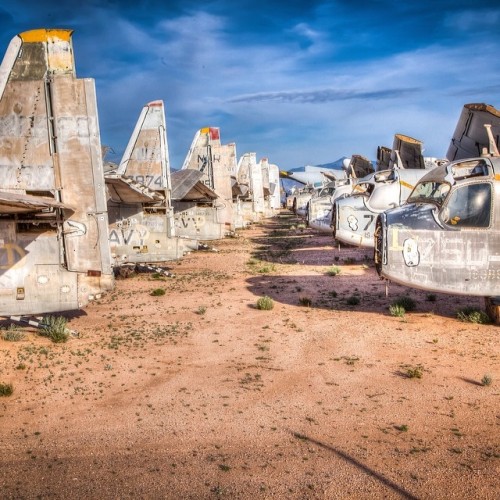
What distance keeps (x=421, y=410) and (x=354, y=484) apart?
7.28 ft

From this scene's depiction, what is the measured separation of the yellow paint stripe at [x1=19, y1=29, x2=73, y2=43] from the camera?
35.2ft

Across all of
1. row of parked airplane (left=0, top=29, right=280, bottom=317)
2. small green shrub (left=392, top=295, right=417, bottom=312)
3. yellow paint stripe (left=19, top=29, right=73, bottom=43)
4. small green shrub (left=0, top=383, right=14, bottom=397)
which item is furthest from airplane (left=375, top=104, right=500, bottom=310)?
yellow paint stripe (left=19, top=29, right=73, bottom=43)

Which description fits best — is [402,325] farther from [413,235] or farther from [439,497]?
[439,497]

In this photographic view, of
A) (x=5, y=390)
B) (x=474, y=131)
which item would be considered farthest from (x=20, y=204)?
(x=474, y=131)

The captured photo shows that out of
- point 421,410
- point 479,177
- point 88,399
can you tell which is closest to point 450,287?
point 479,177

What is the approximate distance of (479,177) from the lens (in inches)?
428

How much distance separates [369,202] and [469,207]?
791cm

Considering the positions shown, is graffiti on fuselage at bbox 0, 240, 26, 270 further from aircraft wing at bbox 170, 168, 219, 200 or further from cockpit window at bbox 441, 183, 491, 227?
aircraft wing at bbox 170, 168, 219, 200

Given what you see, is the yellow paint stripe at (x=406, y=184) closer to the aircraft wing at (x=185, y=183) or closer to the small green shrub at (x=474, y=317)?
the small green shrub at (x=474, y=317)

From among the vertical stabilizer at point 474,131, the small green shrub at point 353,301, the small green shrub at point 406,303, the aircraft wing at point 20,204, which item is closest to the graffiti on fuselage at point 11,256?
the aircraft wing at point 20,204

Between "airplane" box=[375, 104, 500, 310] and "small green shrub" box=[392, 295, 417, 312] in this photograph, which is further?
"small green shrub" box=[392, 295, 417, 312]

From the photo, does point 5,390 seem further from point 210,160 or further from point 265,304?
point 210,160

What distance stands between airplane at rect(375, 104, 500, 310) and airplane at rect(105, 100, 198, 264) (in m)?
11.0

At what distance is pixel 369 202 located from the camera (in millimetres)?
18859
